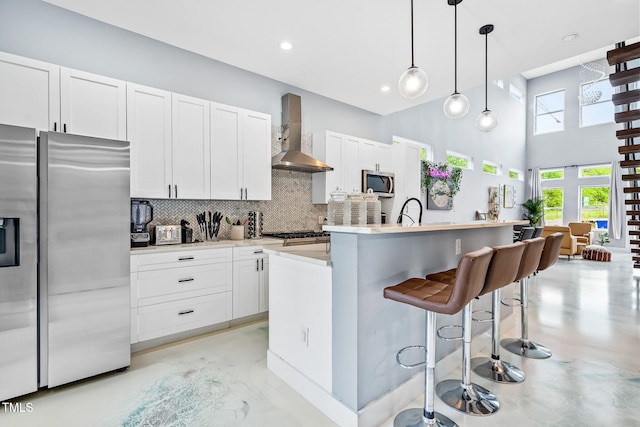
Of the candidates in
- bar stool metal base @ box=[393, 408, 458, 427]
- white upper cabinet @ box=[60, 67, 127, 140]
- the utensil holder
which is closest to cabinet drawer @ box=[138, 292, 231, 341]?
the utensil holder

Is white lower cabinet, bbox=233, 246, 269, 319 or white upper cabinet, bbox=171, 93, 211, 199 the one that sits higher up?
white upper cabinet, bbox=171, 93, 211, 199

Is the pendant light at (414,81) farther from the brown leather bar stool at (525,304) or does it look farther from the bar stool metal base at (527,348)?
the bar stool metal base at (527,348)

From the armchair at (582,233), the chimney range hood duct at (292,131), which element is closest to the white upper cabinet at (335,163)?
the chimney range hood duct at (292,131)

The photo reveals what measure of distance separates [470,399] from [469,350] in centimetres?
33

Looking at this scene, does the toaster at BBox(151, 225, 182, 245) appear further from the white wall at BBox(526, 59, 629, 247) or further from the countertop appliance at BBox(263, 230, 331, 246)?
the white wall at BBox(526, 59, 629, 247)

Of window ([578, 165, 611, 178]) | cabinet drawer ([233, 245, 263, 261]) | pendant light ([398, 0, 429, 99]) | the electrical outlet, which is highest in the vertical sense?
window ([578, 165, 611, 178])

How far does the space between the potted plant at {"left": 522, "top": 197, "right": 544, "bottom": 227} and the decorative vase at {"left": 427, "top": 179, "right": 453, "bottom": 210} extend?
4921 millimetres

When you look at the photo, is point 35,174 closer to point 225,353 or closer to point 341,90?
point 225,353

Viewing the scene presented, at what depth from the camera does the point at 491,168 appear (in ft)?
30.1

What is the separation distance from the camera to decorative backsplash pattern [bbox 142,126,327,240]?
3429mm

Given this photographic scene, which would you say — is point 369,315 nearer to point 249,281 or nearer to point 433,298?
point 433,298

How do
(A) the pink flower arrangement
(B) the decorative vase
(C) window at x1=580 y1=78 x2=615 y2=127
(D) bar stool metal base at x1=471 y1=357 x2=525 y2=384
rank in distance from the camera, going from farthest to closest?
1. (C) window at x1=580 y1=78 x2=615 y2=127
2. (B) the decorative vase
3. (A) the pink flower arrangement
4. (D) bar stool metal base at x1=471 y1=357 x2=525 y2=384

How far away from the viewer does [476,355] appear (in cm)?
268

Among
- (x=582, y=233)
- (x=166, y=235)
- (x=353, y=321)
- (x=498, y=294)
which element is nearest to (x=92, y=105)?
(x=166, y=235)
